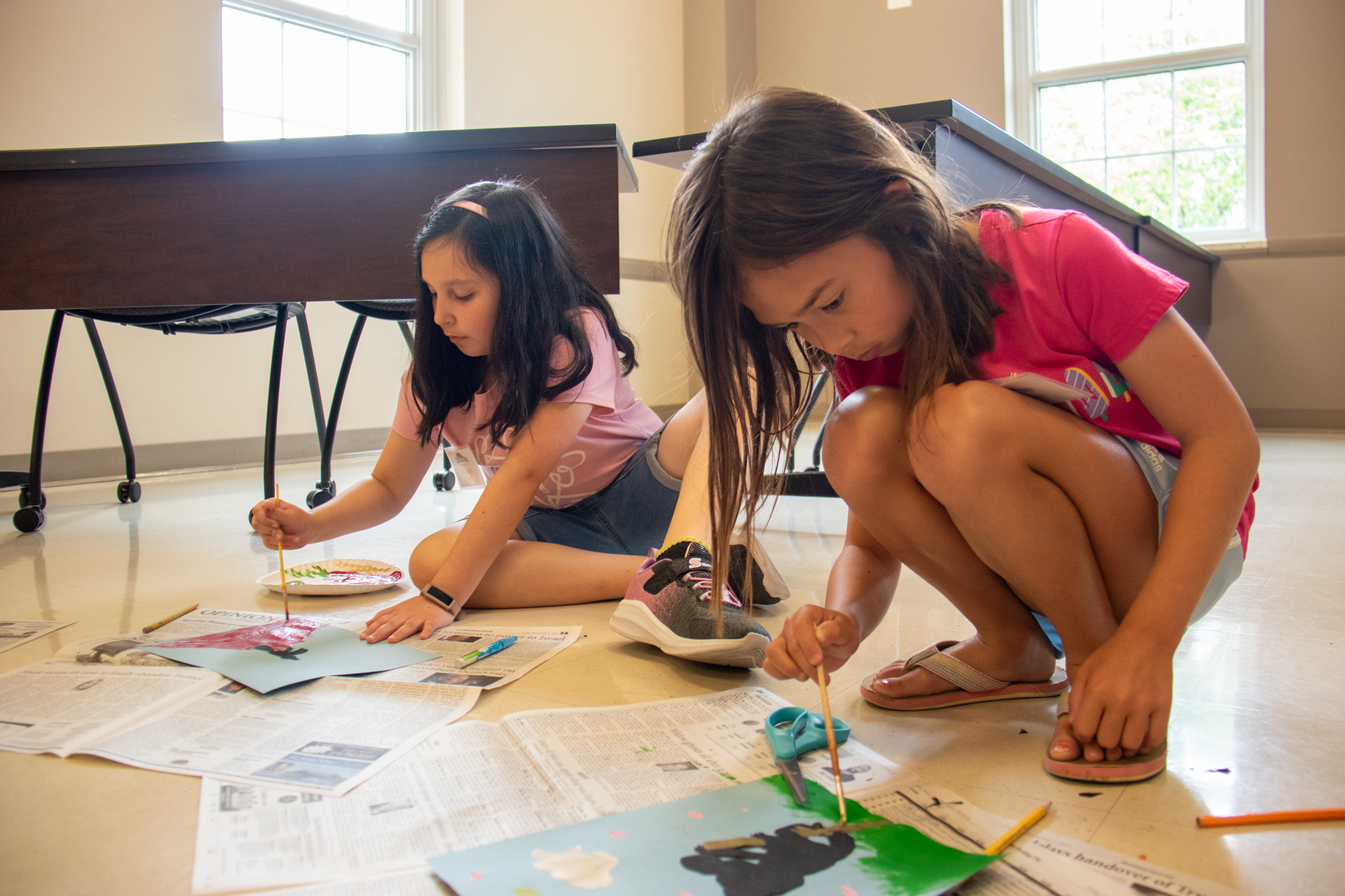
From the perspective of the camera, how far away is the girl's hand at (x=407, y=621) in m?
1.15

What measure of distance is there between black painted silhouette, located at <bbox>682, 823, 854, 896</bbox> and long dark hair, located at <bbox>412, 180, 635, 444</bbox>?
752mm

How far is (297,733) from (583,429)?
0.67m

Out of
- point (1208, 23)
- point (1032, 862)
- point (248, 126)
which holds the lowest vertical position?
point (1032, 862)

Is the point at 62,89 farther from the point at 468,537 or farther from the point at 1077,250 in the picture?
the point at 1077,250

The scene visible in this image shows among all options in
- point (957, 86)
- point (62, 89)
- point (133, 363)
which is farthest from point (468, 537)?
point (957, 86)

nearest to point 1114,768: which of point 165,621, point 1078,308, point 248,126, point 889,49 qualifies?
point 1078,308

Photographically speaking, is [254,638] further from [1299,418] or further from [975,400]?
[1299,418]

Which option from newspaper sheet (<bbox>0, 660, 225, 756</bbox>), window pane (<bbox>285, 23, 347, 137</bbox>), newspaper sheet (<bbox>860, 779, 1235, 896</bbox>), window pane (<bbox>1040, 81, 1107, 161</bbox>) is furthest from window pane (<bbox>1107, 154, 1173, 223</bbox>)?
newspaper sheet (<bbox>0, 660, 225, 756</bbox>)

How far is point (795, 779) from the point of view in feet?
2.27

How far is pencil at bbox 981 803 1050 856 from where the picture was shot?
0.60 metres

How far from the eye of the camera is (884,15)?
4.75m

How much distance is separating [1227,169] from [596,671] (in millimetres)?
4563

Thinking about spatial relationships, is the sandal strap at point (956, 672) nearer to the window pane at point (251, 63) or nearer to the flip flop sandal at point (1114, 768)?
the flip flop sandal at point (1114, 768)

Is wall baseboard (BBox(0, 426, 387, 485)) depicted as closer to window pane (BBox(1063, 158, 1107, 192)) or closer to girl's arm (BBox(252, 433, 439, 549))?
girl's arm (BBox(252, 433, 439, 549))
